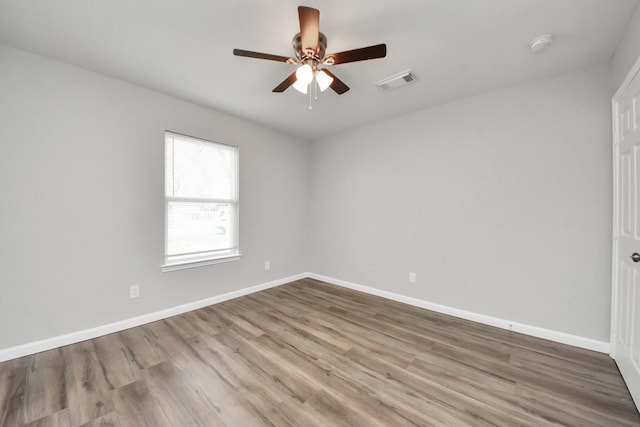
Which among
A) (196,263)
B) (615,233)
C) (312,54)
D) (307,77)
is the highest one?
(312,54)

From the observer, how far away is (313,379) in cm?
178

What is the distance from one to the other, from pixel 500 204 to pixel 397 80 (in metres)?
1.70

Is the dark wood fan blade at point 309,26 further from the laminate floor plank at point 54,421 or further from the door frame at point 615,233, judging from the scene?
the laminate floor plank at point 54,421

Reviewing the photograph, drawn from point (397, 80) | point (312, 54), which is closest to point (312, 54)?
point (312, 54)

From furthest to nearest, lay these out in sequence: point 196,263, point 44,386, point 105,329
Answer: point 196,263 < point 105,329 < point 44,386

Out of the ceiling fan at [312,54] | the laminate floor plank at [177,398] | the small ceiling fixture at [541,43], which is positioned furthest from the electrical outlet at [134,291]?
the small ceiling fixture at [541,43]

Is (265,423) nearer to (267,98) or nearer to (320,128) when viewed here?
(267,98)

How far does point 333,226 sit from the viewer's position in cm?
416

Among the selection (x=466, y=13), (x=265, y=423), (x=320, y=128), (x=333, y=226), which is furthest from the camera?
(x=333, y=226)

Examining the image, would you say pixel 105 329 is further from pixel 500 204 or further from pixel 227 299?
pixel 500 204

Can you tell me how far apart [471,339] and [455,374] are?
67 centimetres

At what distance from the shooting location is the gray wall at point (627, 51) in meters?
1.59

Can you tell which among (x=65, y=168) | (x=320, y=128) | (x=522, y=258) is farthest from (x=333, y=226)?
(x=65, y=168)

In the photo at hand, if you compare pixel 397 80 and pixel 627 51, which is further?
pixel 397 80
